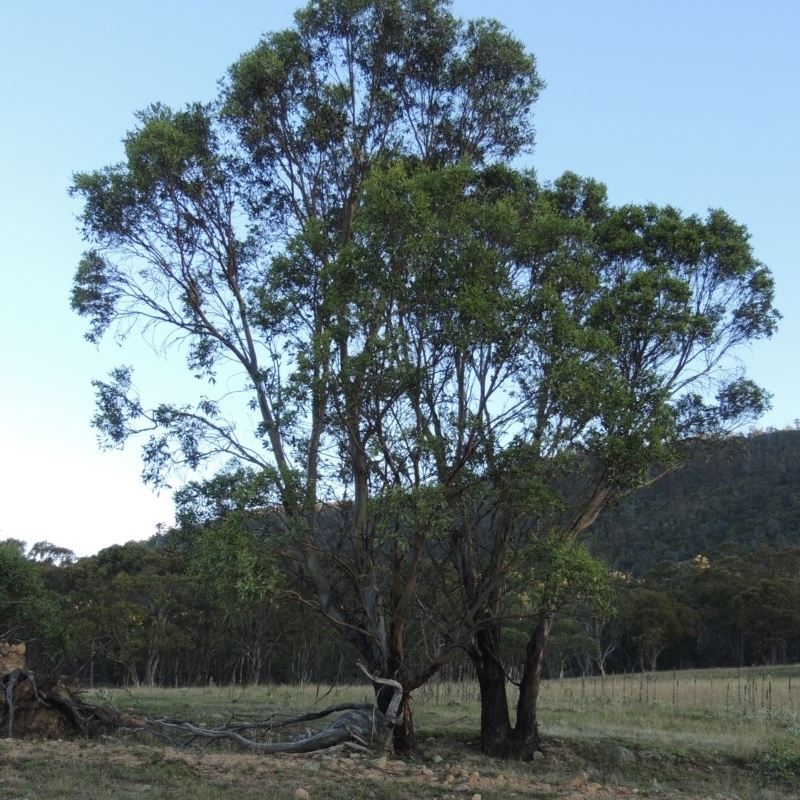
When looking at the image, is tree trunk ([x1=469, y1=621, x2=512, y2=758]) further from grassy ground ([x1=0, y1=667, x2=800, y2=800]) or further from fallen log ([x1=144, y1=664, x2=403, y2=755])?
fallen log ([x1=144, y1=664, x2=403, y2=755])

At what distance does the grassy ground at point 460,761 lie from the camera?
28.3ft

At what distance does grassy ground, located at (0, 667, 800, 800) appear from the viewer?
28.3ft

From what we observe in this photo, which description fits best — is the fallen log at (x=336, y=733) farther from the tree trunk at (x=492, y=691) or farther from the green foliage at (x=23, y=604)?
the green foliage at (x=23, y=604)

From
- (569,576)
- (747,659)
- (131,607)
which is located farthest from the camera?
(747,659)

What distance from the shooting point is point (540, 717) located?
701 inches

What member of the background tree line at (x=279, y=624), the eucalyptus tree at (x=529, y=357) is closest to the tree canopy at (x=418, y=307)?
the eucalyptus tree at (x=529, y=357)

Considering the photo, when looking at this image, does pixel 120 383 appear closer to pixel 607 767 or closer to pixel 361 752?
pixel 361 752

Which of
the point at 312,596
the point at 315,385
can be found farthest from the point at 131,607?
the point at 315,385

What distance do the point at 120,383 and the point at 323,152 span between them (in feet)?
17.1

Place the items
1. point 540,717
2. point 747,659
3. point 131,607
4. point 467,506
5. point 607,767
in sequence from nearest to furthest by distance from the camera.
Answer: point 467,506 < point 607,767 < point 540,717 < point 131,607 < point 747,659

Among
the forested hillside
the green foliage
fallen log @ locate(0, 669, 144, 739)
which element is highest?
the forested hillside

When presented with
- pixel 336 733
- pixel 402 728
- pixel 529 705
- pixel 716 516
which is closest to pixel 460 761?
pixel 402 728

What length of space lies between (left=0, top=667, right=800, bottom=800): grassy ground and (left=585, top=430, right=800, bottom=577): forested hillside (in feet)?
133

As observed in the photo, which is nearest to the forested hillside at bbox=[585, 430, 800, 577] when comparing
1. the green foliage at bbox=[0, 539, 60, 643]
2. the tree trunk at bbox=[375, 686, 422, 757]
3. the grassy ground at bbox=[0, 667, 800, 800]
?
the green foliage at bbox=[0, 539, 60, 643]
